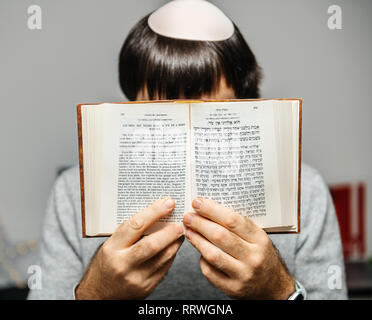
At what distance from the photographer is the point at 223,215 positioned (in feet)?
1.56

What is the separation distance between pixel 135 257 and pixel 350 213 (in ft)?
4.18

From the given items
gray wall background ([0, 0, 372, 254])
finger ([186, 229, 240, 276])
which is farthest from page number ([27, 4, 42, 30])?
finger ([186, 229, 240, 276])

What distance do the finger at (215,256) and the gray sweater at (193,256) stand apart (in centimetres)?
28

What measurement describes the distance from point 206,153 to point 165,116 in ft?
0.31

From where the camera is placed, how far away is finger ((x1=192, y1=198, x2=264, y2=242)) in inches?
18.7

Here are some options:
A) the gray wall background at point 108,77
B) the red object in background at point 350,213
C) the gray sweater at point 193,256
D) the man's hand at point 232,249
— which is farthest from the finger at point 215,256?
the red object in background at point 350,213

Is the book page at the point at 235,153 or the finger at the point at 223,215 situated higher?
the book page at the point at 235,153

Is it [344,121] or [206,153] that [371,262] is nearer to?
[344,121]

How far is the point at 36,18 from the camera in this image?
859mm

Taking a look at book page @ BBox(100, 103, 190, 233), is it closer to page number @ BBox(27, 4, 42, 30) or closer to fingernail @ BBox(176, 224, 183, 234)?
fingernail @ BBox(176, 224, 183, 234)

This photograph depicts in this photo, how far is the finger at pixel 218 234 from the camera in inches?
19.1

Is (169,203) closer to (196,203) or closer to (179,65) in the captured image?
(196,203)

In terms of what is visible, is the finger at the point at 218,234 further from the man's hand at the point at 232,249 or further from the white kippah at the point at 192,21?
the white kippah at the point at 192,21

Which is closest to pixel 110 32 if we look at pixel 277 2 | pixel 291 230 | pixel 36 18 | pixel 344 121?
pixel 36 18
